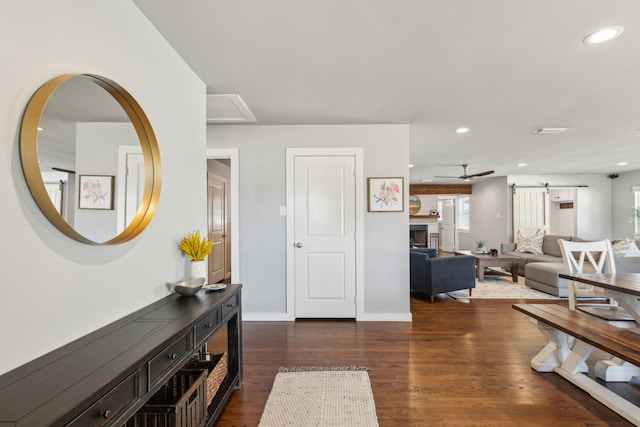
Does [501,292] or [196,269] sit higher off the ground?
[196,269]

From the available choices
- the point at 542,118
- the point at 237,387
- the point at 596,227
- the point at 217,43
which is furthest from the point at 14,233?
the point at 596,227

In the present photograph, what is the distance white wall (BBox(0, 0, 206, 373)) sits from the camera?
3.17 ft

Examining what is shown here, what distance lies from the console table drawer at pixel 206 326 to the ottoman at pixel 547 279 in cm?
500

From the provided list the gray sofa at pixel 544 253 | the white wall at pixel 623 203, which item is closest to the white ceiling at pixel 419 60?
the gray sofa at pixel 544 253

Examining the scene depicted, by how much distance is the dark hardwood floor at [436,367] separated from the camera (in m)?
1.91

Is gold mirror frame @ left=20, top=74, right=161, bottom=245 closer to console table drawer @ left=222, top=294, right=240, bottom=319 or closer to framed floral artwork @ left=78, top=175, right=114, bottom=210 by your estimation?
framed floral artwork @ left=78, top=175, right=114, bottom=210

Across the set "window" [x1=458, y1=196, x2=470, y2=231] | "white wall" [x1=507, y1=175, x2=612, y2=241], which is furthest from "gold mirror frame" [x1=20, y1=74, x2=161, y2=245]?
"window" [x1=458, y1=196, x2=470, y2=231]

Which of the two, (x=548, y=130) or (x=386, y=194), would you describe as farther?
(x=548, y=130)

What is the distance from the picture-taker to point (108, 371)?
0.97 metres

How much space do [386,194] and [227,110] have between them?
195cm

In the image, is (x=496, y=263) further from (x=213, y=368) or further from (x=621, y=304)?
(x=213, y=368)

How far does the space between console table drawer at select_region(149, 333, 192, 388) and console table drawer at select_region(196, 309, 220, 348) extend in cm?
9

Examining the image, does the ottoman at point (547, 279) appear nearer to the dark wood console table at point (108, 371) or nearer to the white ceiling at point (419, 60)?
the white ceiling at point (419, 60)

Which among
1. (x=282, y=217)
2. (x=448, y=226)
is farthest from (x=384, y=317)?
(x=448, y=226)
